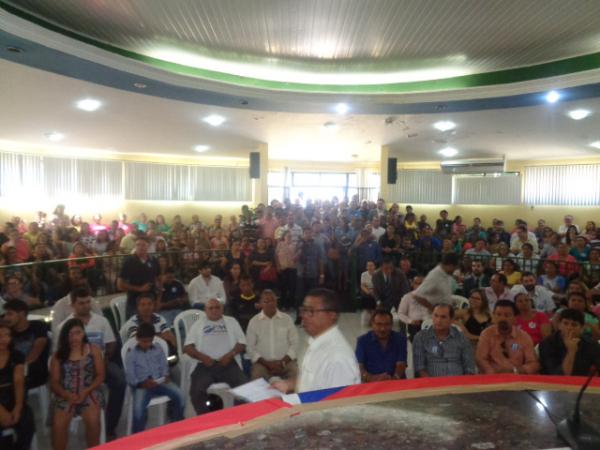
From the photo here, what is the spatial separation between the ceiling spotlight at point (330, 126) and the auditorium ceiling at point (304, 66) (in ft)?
0.24

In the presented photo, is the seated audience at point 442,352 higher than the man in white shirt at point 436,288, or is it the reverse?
the man in white shirt at point 436,288

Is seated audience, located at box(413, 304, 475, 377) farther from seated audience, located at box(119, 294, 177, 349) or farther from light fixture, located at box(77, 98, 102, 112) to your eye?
light fixture, located at box(77, 98, 102, 112)

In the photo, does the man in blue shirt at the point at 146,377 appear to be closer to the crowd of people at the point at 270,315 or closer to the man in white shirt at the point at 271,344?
the crowd of people at the point at 270,315

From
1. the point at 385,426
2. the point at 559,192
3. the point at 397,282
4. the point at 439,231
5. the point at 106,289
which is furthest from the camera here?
the point at 559,192

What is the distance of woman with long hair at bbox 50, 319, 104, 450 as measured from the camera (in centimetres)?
Answer: 330

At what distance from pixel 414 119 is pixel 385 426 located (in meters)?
6.77

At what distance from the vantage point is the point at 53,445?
10.8 feet

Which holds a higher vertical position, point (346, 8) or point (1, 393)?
point (346, 8)

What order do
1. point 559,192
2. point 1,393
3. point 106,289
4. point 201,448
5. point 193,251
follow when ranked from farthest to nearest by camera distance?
point 559,192
point 193,251
point 106,289
point 1,393
point 201,448

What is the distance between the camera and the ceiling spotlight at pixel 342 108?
6652mm

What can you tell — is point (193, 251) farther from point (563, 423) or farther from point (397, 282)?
point (563, 423)

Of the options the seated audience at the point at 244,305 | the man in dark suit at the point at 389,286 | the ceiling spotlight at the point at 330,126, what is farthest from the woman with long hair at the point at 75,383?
the ceiling spotlight at the point at 330,126

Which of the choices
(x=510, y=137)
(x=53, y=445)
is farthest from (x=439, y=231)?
(x=53, y=445)

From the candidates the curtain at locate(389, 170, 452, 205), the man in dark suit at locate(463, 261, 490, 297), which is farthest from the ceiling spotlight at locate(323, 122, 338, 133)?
the curtain at locate(389, 170, 452, 205)
